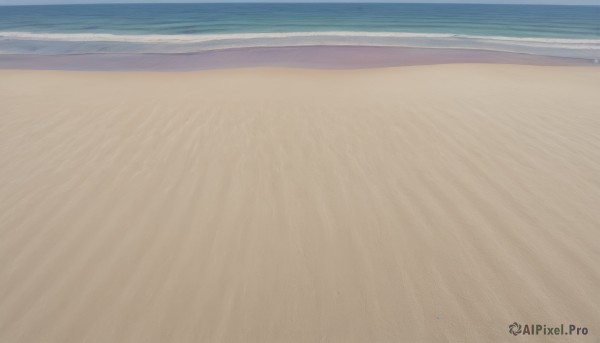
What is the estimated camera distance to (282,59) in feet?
39.5

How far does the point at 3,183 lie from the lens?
3729mm

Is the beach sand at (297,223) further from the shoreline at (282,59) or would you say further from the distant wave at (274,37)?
the distant wave at (274,37)

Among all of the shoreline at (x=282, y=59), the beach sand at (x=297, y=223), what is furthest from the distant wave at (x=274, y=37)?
the beach sand at (x=297, y=223)

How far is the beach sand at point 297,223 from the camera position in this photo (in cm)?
228

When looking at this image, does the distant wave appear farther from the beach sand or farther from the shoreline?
the beach sand

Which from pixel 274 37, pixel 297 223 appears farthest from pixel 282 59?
pixel 297 223

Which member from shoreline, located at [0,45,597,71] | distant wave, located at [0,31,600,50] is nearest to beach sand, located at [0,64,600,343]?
shoreline, located at [0,45,597,71]

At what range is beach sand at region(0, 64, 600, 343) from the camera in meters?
2.28

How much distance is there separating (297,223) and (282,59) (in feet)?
32.9

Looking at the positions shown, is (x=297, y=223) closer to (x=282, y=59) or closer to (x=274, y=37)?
(x=282, y=59)

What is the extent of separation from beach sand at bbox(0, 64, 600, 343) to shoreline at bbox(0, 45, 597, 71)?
5.68m

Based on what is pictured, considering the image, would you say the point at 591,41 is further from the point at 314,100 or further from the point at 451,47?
the point at 314,100

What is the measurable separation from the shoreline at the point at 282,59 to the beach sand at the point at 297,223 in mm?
5683

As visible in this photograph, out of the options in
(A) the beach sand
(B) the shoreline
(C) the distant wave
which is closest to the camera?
(A) the beach sand
